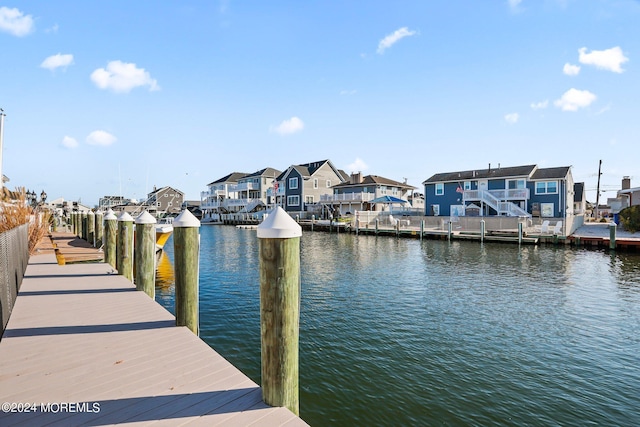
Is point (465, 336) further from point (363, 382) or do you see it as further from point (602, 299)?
point (602, 299)

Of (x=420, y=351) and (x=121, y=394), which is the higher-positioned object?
(x=121, y=394)

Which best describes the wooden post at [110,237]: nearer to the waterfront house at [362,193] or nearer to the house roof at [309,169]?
the waterfront house at [362,193]

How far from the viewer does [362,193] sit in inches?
2019

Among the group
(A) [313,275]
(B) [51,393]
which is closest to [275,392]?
(B) [51,393]

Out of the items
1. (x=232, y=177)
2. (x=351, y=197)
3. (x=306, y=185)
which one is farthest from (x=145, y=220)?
(x=232, y=177)

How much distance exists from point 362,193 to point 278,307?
48.5 meters

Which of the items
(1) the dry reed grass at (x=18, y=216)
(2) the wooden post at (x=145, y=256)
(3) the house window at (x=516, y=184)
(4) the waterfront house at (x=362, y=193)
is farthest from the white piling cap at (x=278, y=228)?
(4) the waterfront house at (x=362, y=193)

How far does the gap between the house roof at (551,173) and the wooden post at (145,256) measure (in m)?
43.0

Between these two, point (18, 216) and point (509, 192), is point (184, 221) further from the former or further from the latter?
point (509, 192)

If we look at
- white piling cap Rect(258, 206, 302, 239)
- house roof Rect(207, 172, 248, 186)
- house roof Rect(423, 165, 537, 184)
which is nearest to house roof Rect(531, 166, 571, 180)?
house roof Rect(423, 165, 537, 184)

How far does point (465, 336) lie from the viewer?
8578 mm

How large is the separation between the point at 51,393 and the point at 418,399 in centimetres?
511

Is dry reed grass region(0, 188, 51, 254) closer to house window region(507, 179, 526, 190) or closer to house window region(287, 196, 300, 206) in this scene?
house window region(507, 179, 526, 190)

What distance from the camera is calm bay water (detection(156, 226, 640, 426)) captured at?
556cm
